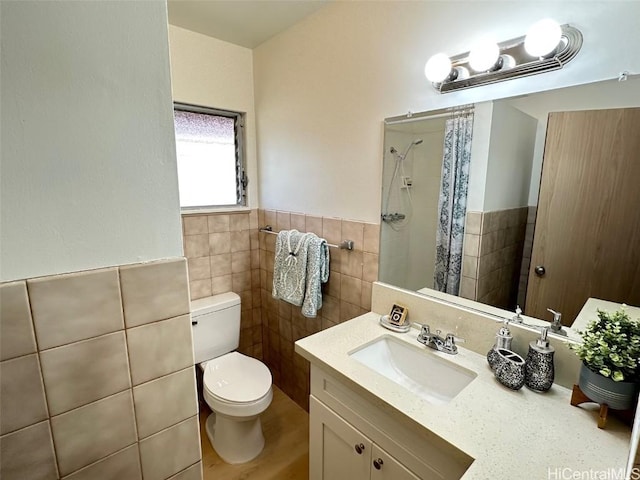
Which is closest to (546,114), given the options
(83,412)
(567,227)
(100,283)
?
(567,227)

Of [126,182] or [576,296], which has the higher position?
[126,182]

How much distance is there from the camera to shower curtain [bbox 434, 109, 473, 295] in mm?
1268

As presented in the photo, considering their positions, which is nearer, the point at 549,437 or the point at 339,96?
the point at 549,437

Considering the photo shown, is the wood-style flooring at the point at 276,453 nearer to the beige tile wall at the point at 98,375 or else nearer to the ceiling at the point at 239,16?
the beige tile wall at the point at 98,375

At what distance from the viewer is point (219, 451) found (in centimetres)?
186

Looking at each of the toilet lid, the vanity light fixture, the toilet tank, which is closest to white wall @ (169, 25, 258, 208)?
the toilet tank

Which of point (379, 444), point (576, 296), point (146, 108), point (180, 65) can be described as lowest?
point (379, 444)

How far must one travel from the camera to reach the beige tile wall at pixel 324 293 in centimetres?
165

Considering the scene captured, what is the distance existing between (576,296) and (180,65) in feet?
7.40

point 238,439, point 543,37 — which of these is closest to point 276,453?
→ point 238,439

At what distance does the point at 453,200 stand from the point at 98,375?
1.31 meters

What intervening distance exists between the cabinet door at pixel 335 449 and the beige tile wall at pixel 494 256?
70 centimetres

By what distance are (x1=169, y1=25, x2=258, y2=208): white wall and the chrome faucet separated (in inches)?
60.4

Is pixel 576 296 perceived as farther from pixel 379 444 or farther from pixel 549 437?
pixel 379 444
